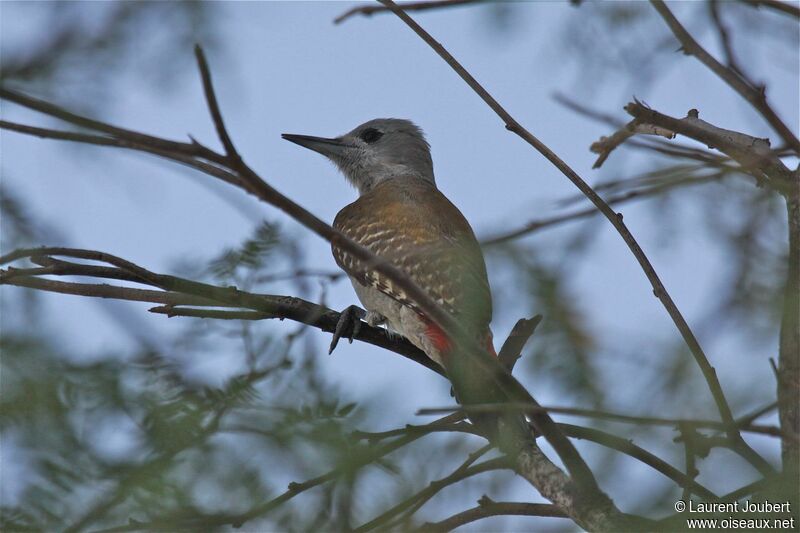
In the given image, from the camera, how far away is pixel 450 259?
3.67 m

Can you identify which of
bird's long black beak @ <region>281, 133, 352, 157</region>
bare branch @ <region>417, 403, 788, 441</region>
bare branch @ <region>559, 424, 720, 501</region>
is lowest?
bare branch @ <region>417, 403, 788, 441</region>

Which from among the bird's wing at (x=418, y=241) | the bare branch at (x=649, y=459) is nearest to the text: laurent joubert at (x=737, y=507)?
the bare branch at (x=649, y=459)

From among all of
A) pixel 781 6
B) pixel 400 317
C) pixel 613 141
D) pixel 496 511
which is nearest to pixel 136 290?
pixel 496 511

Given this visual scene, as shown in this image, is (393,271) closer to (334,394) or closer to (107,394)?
(334,394)

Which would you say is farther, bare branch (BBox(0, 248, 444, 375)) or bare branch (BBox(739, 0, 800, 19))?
bare branch (BBox(0, 248, 444, 375))

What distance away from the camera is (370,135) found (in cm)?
823

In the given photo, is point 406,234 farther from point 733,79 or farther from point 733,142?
point 733,79

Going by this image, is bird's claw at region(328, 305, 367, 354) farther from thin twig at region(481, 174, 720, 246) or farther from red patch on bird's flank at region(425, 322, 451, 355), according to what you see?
thin twig at region(481, 174, 720, 246)

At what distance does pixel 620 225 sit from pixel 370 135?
5.79 m

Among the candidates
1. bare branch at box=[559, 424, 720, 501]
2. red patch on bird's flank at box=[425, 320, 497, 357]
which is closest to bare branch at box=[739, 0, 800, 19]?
bare branch at box=[559, 424, 720, 501]

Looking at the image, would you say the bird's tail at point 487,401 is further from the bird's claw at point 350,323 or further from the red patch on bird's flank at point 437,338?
the bird's claw at point 350,323

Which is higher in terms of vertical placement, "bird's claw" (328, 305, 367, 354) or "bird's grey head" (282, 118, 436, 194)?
"bird's grey head" (282, 118, 436, 194)

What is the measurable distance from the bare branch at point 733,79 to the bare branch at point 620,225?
1.43ft

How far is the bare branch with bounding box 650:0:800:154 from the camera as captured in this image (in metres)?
2.13
